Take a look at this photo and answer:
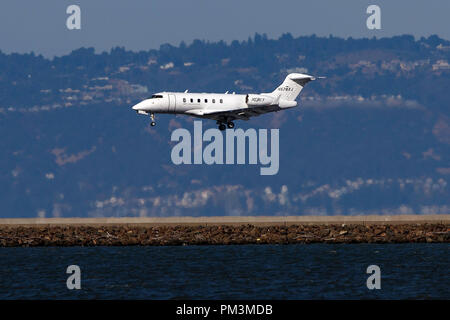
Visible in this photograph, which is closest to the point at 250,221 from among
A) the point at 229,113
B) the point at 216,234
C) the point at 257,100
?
the point at 216,234

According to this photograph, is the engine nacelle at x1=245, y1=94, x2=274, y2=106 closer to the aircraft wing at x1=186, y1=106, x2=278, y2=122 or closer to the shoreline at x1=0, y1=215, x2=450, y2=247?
the aircraft wing at x1=186, y1=106, x2=278, y2=122

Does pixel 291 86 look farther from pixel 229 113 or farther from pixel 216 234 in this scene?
pixel 216 234

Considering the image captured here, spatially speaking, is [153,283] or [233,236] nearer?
→ [153,283]

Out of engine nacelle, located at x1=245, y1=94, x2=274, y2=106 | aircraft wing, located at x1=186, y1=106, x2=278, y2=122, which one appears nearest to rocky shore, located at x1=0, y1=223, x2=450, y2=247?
aircraft wing, located at x1=186, y1=106, x2=278, y2=122

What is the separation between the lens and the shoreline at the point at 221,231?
87125 millimetres

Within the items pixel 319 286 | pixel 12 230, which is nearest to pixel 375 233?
pixel 319 286

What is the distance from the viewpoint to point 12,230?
89.9m

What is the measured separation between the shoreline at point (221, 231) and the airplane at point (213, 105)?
894 cm

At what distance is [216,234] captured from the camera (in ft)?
291

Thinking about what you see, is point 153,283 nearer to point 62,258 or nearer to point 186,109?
point 62,258

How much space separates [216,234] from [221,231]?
1037 mm

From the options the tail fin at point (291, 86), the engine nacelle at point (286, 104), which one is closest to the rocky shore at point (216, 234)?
the engine nacelle at point (286, 104)
